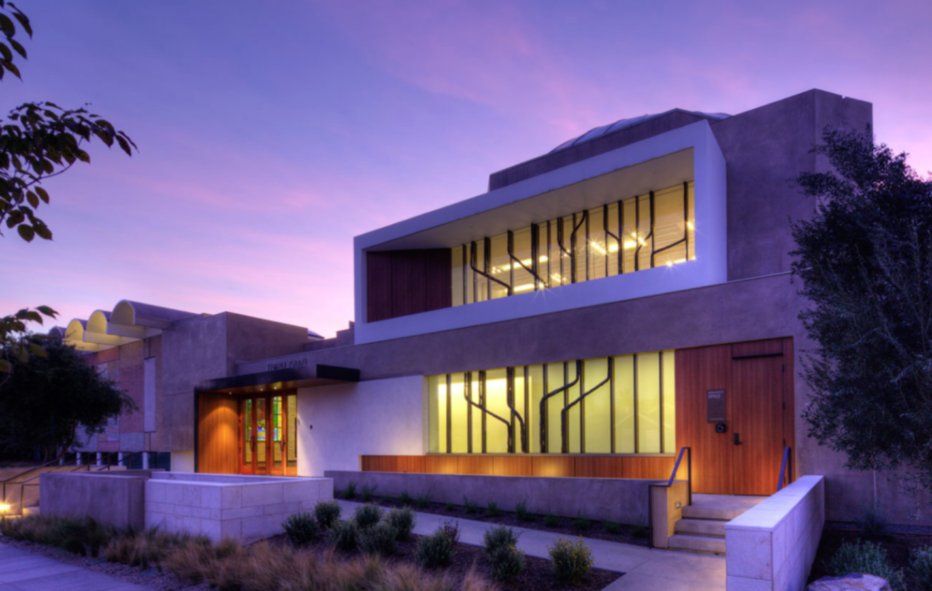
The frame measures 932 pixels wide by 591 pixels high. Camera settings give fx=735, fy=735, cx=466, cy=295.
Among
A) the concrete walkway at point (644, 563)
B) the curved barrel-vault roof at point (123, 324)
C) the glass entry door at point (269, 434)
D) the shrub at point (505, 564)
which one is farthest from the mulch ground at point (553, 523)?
the curved barrel-vault roof at point (123, 324)

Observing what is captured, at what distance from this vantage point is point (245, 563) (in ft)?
33.3

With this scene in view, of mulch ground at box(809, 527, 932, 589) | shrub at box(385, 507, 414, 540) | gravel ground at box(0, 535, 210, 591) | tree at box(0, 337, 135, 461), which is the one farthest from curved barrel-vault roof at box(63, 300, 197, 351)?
mulch ground at box(809, 527, 932, 589)

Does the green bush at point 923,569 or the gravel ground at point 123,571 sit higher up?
the green bush at point 923,569

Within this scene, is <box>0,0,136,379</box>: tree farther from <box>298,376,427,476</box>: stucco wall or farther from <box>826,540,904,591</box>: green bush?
<box>298,376,427,476</box>: stucco wall

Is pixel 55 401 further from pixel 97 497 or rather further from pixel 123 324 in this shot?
pixel 123 324

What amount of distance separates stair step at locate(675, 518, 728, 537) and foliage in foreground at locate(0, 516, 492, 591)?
4.03 meters

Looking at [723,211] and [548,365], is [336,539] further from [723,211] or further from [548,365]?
[723,211]

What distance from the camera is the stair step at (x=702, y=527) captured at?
11086 millimetres

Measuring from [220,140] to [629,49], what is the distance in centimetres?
1097

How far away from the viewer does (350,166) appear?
2528 centimetres

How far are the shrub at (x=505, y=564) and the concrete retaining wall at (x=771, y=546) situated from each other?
3.01m

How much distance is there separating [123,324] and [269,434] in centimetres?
885

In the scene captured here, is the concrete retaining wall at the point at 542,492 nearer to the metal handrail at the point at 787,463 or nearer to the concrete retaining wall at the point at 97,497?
the metal handrail at the point at 787,463

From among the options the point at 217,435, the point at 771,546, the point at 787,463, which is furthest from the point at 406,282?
the point at 771,546
